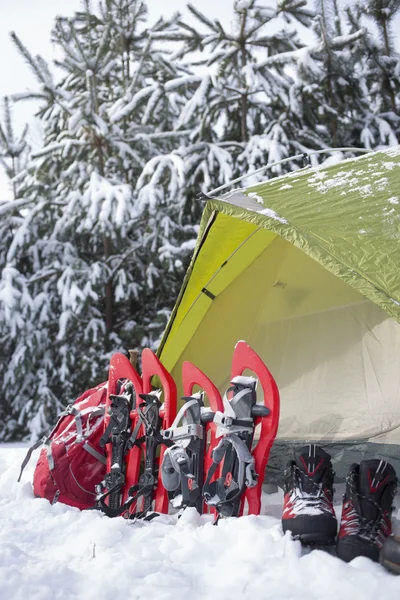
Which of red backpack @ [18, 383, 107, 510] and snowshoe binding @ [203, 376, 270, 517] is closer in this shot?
snowshoe binding @ [203, 376, 270, 517]

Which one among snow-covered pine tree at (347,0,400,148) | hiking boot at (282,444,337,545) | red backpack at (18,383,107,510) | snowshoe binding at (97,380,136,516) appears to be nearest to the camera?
hiking boot at (282,444,337,545)

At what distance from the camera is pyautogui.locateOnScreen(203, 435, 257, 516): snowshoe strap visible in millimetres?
2201

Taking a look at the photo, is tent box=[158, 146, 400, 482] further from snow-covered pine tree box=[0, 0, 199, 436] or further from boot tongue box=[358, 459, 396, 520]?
snow-covered pine tree box=[0, 0, 199, 436]

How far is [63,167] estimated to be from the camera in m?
6.84

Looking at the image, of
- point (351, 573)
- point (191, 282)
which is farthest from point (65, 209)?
point (351, 573)

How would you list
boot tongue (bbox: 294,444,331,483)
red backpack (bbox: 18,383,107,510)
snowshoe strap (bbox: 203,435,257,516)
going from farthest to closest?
red backpack (bbox: 18,383,107,510) → snowshoe strap (bbox: 203,435,257,516) → boot tongue (bbox: 294,444,331,483)

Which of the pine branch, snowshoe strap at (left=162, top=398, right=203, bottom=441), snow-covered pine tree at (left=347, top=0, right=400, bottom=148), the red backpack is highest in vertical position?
the pine branch

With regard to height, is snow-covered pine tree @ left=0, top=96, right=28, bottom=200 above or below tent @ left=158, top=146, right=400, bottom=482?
above

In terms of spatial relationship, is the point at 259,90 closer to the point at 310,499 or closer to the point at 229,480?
the point at 229,480

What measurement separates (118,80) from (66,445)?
575cm

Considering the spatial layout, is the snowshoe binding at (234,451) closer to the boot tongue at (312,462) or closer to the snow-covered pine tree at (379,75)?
the boot tongue at (312,462)

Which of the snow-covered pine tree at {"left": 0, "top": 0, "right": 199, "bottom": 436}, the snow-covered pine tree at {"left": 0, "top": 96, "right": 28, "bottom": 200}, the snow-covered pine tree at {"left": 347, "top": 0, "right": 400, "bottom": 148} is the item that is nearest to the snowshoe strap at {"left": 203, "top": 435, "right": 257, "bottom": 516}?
the snow-covered pine tree at {"left": 0, "top": 0, "right": 199, "bottom": 436}

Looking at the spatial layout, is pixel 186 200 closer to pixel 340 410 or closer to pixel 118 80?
pixel 118 80

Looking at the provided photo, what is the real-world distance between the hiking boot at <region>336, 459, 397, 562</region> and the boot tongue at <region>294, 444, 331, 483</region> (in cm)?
11
